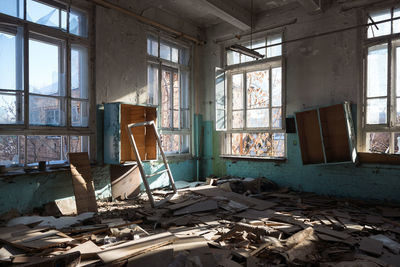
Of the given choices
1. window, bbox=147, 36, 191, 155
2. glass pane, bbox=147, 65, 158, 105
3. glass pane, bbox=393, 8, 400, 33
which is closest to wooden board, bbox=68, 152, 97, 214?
window, bbox=147, 36, 191, 155

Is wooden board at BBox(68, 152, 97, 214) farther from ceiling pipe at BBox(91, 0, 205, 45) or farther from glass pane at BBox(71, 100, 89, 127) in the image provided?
ceiling pipe at BBox(91, 0, 205, 45)

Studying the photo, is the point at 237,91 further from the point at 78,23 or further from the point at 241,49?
the point at 78,23

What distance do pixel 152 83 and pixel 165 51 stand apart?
0.99 meters

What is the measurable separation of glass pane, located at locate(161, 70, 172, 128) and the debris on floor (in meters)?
2.26

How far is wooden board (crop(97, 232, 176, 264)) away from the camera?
2.83m

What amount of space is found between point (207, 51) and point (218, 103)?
161 cm

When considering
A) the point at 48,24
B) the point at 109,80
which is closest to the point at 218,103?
the point at 109,80

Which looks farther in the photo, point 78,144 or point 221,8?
point 221,8

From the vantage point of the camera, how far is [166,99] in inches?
287

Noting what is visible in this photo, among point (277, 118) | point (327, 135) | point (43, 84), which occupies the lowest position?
point (327, 135)

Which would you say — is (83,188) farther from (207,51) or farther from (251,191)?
(207,51)

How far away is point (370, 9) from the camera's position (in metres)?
5.73

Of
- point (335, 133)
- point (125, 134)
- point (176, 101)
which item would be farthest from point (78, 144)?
point (335, 133)

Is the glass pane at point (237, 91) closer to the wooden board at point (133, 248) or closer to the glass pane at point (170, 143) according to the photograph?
the glass pane at point (170, 143)
